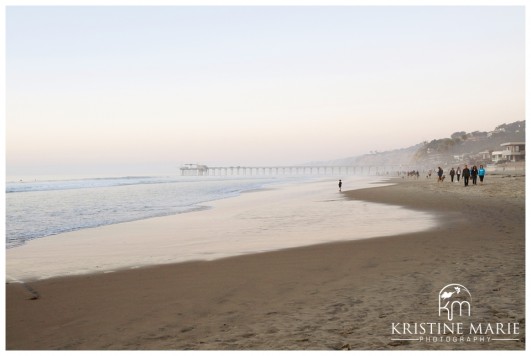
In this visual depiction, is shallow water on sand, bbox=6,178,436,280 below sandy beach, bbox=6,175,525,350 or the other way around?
below

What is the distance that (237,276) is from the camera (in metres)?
8.30

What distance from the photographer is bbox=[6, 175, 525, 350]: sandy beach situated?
16.9 ft

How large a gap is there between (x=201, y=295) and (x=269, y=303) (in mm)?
1252

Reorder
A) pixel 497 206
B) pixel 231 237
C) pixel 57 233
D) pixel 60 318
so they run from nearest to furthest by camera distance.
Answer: pixel 60 318 < pixel 231 237 < pixel 57 233 < pixel 497 206

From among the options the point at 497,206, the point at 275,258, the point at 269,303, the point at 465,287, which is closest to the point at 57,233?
the point at 275,258

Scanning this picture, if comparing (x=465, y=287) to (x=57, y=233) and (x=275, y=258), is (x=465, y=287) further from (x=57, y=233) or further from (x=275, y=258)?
(x=57, y=233)
